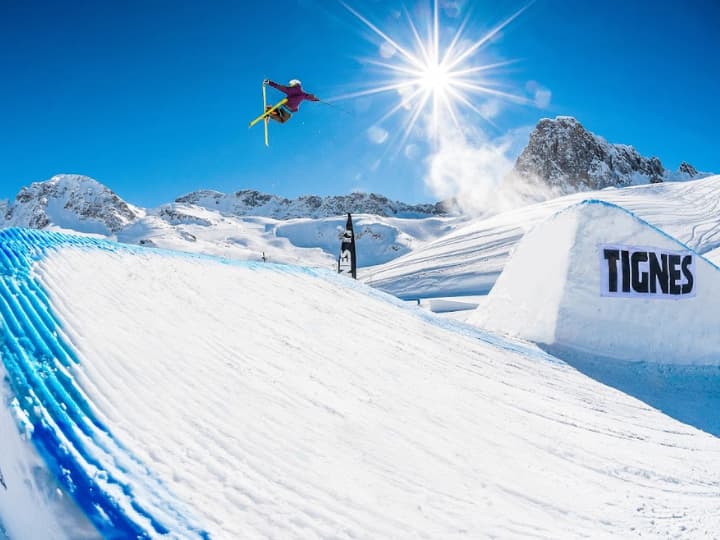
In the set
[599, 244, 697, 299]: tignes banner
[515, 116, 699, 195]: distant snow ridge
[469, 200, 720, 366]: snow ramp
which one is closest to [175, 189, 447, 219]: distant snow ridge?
[515, 116, 699, 195]: distant snow ridge

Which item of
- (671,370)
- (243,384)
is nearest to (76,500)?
(243,384)

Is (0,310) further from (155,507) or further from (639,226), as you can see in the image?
(639,226)

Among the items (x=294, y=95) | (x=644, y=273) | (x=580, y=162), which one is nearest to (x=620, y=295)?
(x=644, y=273)

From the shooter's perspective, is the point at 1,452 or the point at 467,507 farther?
the point at 467,507

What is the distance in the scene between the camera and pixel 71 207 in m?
138

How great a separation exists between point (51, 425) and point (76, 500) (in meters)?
0.53

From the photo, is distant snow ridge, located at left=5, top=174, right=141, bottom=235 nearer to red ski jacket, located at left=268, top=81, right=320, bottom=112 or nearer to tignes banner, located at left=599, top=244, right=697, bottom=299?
red ski jacket, located at left=268, top=81, right=320, bottom=112

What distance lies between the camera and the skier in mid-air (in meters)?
12.5

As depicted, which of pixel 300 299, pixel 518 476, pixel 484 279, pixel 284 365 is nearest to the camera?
pixel 518 476

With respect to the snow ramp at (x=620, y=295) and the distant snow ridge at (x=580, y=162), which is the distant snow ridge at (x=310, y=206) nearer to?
the distant snow ridge at (x=580, y=162)

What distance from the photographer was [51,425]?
2490 mm

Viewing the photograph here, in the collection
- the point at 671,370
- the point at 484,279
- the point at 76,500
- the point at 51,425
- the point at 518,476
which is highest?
the point at 484,279

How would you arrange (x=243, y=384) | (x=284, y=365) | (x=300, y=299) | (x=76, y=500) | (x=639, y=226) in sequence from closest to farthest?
(x=76, y=500) < (x=243, y=384) < (x=284, y=365) < (x=300, y=299) < (x=639, y=226)

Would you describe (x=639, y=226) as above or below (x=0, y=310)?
above
